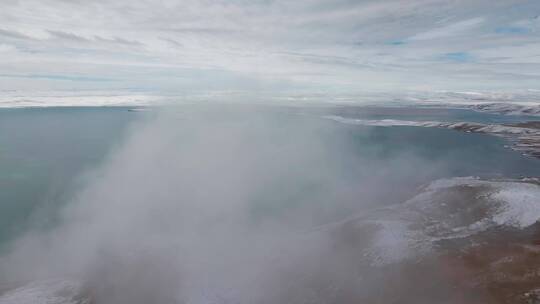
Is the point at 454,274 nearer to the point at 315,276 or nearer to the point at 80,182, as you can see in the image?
the point at 315,276

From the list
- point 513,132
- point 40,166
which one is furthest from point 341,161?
point 513,132

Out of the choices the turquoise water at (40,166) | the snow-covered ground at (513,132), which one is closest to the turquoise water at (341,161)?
the turquoise water at (40,166)

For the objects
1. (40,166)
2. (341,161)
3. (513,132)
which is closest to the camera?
(40,166)

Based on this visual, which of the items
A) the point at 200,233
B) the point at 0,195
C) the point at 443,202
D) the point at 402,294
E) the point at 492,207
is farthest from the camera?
the point at 0,195

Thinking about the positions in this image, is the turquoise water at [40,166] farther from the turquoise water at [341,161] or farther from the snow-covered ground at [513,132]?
→ the snow-covered ground at [513,132]

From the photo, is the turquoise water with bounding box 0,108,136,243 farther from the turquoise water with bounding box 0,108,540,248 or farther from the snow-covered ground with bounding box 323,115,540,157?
the snow-covered ground with bounding box 323,115,540,157

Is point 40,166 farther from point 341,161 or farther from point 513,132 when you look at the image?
point 513,132

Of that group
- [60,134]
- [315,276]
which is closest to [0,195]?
[315,276]

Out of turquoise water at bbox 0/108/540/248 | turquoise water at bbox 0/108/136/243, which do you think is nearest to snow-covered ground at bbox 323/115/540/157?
turquoise water at bbox 0/108/540/248
